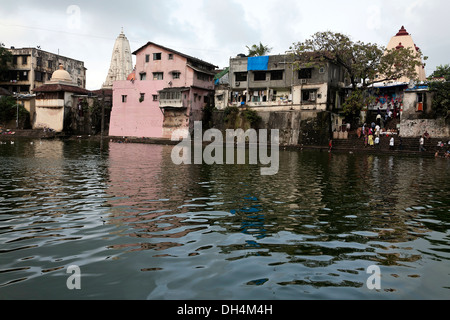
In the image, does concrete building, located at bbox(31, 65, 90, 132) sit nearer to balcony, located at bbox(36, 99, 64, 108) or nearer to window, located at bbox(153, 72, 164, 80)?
balcony, located at bbox(36, 99, 64, 108)

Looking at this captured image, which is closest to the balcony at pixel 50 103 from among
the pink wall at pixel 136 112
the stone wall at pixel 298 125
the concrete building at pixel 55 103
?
the concrete building at pixel 55 103

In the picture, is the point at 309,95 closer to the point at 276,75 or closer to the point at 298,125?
the point at 298,125

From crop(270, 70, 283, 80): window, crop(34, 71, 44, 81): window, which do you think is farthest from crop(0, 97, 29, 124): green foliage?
crop(270, 70, 283, 80): window

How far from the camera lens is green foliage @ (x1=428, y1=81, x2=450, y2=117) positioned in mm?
34344

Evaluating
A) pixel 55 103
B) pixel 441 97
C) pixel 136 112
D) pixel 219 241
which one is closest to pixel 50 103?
pixel 55 103

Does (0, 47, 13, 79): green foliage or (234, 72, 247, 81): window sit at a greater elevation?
(0, 47, 13, 79): green foliage

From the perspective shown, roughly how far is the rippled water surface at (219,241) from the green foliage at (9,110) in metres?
51.0

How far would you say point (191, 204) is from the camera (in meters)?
9.94

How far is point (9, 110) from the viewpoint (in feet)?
185

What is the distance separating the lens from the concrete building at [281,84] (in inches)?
1741

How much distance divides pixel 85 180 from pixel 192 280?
983cm

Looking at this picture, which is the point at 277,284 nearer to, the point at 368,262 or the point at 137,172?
the point at 368,262

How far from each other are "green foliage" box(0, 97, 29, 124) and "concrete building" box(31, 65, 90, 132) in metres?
2.07

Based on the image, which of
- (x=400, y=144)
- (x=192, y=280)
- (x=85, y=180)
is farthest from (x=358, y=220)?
(x=400, y=144)
